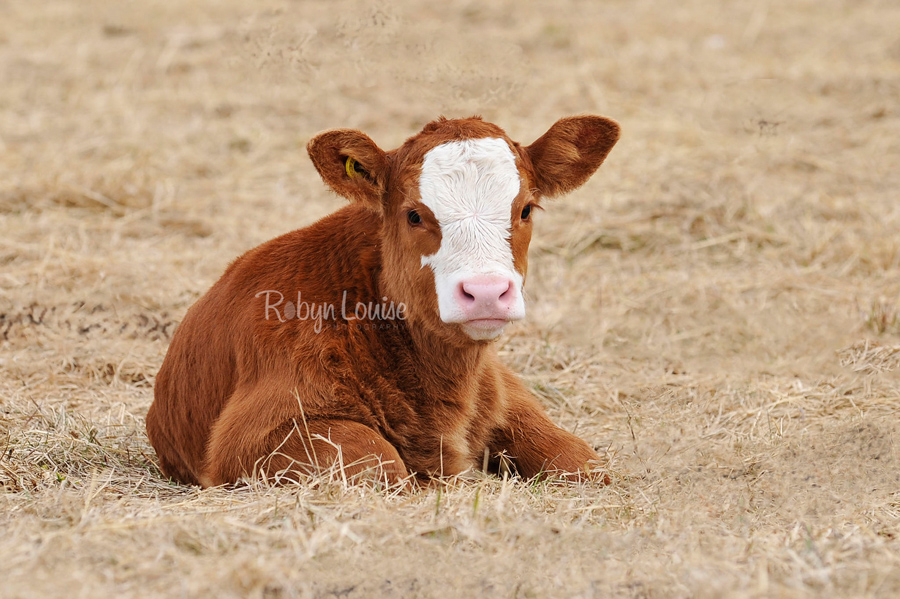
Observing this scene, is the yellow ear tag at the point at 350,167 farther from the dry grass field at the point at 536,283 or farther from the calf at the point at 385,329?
the dry grass field at the point at 536,283

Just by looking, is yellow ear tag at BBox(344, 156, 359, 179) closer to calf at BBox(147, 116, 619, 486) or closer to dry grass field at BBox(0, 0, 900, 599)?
calf at BBox(147, 116, 619, 486)

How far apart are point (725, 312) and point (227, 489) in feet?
13.5

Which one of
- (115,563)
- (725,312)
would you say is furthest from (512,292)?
(725,312)

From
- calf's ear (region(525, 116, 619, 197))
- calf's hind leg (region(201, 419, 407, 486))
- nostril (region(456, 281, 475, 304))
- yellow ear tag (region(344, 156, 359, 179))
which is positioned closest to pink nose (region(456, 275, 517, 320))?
nostril (region(456, 281, 475, 304))

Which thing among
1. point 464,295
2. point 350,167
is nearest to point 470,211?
point 464,295

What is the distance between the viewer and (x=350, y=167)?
15.1 ft

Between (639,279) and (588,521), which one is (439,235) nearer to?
(588,521)

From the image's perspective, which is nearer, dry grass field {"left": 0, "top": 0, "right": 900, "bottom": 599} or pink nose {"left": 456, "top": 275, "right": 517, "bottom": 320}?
dry grass field {"left": 0, "top": 0, "right": 900, "bottom": 599}

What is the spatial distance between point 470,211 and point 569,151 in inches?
29.7

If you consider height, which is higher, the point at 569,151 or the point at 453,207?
the point at 569,151

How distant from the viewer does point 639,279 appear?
314 inches

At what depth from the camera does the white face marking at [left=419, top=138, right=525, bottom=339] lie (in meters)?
4.26

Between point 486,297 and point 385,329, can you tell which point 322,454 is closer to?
point 385,329

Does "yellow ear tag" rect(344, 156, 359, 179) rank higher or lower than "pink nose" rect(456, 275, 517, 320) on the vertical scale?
higher
